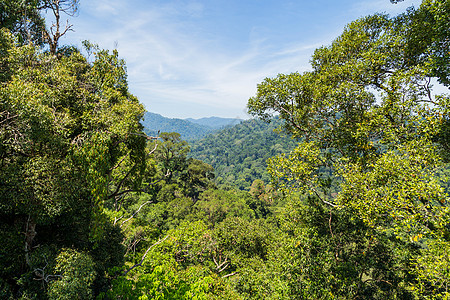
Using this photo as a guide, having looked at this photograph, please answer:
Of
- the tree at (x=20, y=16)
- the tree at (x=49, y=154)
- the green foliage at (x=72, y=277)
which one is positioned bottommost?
the green foliage at (x=72, y=277)

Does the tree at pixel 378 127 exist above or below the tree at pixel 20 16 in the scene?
below

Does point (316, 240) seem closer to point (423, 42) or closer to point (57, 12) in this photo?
point (423, 42)

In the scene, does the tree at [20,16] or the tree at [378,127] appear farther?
Result: the tree at [20,16]

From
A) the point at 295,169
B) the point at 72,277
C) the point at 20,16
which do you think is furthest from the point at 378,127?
the point at 20,16

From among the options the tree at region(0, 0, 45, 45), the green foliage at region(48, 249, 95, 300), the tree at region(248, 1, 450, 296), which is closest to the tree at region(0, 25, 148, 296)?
the green foliage at region(48, 249, 95, 300)

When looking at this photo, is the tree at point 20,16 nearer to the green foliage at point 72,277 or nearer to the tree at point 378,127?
the green foliage at point 72,277

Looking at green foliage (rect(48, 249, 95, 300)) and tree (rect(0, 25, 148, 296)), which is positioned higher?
tree (rect(0, 25, 148, 296))

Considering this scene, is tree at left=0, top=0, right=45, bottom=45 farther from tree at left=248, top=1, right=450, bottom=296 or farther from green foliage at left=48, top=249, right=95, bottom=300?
tree at left=248, top=1, right=450, bottom=296

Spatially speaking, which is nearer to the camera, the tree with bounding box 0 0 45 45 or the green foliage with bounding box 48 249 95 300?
the green foliage with bounding box 48 249 95 300

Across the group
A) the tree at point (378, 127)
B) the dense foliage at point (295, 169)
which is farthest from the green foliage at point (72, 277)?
the tree at point (378, 127)

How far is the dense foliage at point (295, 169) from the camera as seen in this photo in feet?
15.7

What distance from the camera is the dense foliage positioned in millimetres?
4789

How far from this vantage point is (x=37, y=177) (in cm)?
507

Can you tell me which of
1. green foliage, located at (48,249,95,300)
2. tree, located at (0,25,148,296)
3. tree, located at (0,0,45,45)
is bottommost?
green foliage, located at (48,249,95,300)
